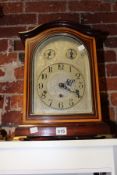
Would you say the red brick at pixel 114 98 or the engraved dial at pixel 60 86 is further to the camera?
the red brick at pixel 114 98

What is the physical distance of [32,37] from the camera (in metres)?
1.22

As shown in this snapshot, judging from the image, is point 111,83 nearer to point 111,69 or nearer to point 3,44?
point 111,69

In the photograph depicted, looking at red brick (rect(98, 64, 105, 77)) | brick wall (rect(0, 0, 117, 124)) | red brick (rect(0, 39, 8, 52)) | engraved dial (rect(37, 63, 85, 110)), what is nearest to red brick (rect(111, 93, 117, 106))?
brick wall (rect(0, 0, 117, 124))

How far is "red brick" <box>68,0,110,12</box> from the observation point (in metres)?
1.42

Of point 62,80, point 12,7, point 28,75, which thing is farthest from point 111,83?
point 12,7

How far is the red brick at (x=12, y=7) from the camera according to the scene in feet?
4.68

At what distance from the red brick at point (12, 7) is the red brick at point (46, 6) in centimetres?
4

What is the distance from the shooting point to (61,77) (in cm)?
118

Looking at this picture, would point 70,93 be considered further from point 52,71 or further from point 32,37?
point 32,37

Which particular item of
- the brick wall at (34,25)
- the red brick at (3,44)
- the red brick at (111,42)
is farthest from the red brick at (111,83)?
the red brick at (3,44)

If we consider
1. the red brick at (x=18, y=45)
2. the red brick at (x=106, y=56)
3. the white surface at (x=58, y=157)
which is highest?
the red brick at (x=18, y=45)

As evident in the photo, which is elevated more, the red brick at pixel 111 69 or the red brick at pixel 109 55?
the red brick at pixel 109 55

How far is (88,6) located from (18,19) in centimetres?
36

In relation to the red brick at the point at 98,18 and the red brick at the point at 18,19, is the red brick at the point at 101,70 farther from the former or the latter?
the red brick at the point at 18,19
